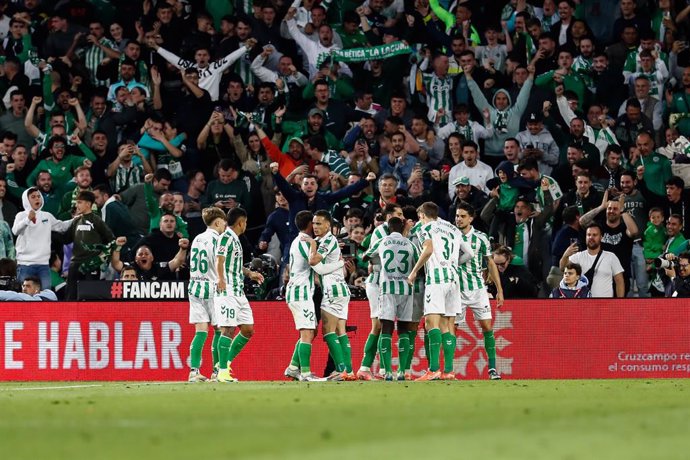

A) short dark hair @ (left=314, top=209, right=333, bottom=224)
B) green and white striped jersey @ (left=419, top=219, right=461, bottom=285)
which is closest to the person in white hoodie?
short dark hair @ (left=314, top=209, right=333, bottom=224)

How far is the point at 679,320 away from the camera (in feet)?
63.4

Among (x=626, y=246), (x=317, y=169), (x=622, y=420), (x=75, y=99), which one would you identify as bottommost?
(x=622, y=420)

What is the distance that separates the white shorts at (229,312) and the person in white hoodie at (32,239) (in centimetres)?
497

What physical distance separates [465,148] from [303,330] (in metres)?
5.92

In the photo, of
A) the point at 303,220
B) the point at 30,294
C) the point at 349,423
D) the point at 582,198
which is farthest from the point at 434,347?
the point at 349,423

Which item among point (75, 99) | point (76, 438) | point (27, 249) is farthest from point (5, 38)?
point (76, 438)

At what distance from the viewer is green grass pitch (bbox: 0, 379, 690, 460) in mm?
7871

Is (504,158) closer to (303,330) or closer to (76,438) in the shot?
(303,330)

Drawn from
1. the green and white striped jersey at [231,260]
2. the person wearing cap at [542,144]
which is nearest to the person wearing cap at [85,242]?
the green and white striped jersey at [231,260]

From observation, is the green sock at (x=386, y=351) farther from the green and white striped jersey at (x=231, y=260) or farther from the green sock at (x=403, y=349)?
the green and white striped jersey at (x=231, y=260)

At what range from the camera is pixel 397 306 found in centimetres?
1778

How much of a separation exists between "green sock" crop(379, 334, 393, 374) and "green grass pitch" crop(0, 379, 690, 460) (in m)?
2.95

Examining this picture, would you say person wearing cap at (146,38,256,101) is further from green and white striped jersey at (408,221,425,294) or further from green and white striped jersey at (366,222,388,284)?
green and white striped jersey at (408,221,425,294)

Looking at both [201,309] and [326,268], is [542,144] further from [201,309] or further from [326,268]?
[201,309]
